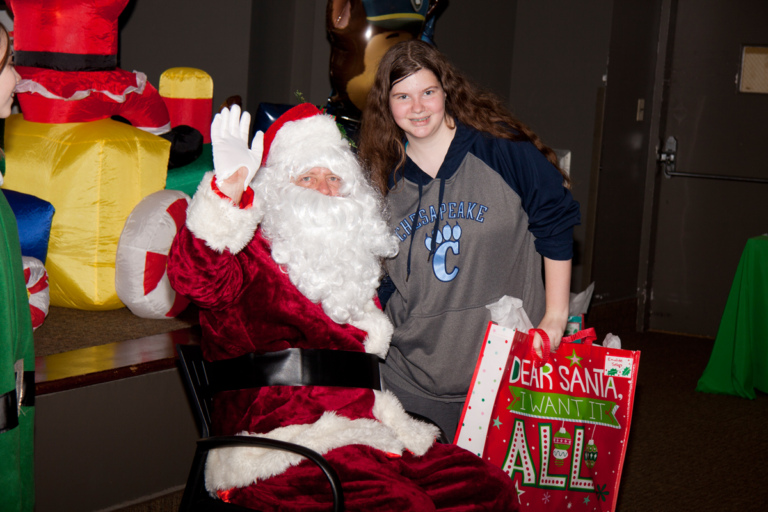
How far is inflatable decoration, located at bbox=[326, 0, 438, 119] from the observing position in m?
2.98

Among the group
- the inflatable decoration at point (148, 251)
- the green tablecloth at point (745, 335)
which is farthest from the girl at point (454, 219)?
the green tablecloth at point (745, 335)

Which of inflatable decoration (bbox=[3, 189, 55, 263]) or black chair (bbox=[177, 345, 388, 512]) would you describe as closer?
black chair (bbox=[177, 345, 388, 512])

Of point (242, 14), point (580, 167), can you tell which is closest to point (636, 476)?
point (580, 167)

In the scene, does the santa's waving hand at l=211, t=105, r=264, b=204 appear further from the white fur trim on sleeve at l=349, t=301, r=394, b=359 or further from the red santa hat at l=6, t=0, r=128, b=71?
the red santa hat at l=6, t=0, r=128, b=71

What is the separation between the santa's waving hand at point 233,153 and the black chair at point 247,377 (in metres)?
0.35

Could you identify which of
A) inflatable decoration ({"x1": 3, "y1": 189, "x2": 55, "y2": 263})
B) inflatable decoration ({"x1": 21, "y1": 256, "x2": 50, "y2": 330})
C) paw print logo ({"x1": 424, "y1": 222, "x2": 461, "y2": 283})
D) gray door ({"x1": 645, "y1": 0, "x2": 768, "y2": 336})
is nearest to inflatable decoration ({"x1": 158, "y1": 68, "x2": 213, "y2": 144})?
inflatable decoration ({"x1": 3, "y1": 189, "x2": 55, "y2": 263})

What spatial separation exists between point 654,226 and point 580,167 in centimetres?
68

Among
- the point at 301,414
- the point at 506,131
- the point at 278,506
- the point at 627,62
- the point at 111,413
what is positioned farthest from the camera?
the point at 627,62

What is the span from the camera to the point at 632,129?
15.5 feet

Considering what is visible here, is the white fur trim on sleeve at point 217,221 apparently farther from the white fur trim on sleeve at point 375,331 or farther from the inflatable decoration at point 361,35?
the inflatable decoration at point 361,35

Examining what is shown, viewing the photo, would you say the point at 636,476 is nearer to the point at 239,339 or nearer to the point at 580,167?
Result: the point at 239,339

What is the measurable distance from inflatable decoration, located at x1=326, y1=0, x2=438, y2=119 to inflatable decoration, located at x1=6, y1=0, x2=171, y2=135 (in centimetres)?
82

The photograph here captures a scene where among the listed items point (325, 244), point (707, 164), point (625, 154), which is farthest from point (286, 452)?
point (707, 164)

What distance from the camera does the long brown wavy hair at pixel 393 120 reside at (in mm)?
1827
